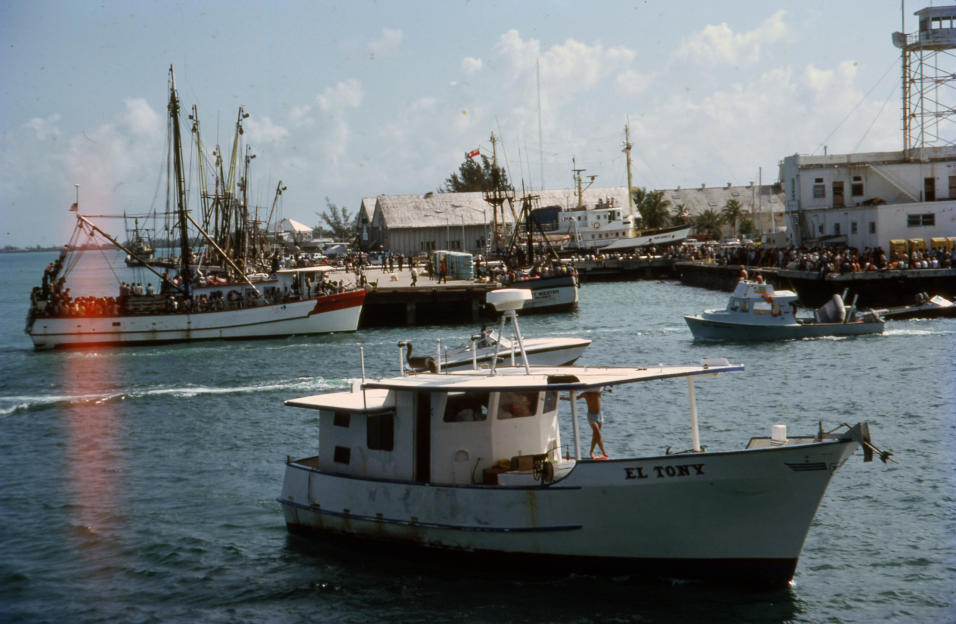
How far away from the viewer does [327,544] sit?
17.8 meters

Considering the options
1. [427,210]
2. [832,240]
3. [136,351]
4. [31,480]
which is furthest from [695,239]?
[31,480]

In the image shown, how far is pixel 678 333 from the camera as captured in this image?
1977 inches

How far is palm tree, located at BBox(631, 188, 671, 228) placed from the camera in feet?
447

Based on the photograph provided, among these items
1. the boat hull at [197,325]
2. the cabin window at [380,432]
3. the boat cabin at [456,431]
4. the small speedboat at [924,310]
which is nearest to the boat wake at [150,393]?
the boat hull at [197,325]

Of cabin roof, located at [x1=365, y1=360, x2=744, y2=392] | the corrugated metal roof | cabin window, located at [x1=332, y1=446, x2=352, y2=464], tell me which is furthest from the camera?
the corrugated metal roof

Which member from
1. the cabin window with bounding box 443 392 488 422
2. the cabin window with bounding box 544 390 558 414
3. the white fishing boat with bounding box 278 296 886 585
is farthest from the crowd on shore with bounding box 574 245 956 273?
the cabin window with bounding box 443 392 488 422

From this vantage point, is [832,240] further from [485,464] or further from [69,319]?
[485,464]

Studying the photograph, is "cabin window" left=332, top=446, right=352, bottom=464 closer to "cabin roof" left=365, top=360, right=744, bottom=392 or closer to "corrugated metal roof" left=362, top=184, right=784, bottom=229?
"cabin roof" left=365, top=360, right=744, bottom=392

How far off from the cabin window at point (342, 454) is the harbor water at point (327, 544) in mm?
1557

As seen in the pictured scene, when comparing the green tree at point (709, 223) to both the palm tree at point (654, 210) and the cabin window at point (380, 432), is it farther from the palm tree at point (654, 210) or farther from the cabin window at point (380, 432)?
the cabin window at point (380, 432)

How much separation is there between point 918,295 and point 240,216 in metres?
56.8

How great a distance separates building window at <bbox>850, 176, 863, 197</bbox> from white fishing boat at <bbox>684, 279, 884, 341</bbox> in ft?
104

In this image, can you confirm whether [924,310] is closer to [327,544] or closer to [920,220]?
[920,220]

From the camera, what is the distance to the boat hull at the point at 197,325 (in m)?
55.3
